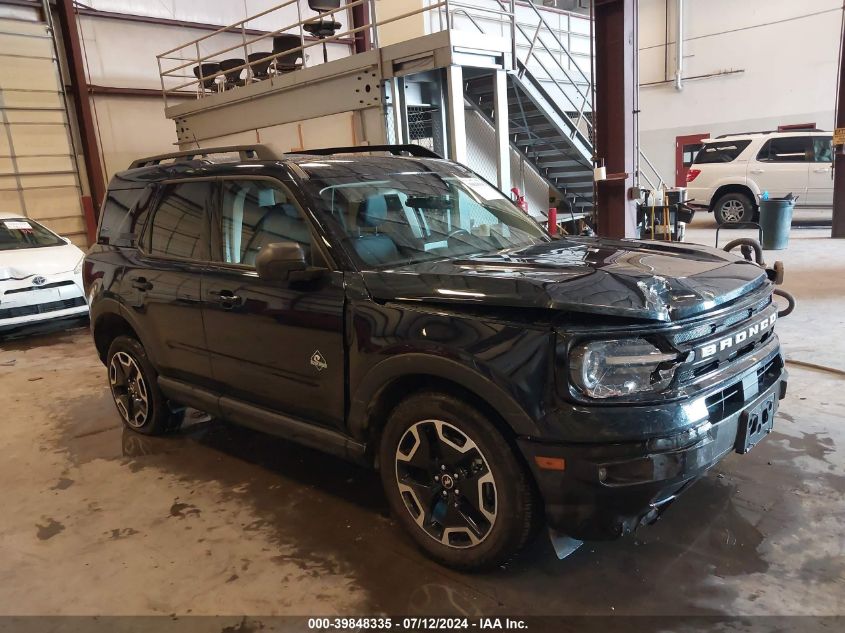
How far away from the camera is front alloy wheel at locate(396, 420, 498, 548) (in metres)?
2.36

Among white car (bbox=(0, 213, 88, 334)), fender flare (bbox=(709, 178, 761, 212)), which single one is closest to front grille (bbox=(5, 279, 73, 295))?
white car (bbox=(0, 213, 88, 334))

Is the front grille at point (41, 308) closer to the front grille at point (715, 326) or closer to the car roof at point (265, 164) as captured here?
the car roof at point (265, 164)

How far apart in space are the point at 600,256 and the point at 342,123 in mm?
6751

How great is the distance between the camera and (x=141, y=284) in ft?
12.3

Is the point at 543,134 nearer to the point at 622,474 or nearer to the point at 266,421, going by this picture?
the point at 266,421

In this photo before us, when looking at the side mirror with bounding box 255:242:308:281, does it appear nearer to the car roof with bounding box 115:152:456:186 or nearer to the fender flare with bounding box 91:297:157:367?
the car roof with bounding box 115:152:456:186

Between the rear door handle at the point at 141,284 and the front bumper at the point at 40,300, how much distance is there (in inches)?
170

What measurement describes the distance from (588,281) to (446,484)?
3.10 ft

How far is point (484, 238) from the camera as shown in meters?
3.21

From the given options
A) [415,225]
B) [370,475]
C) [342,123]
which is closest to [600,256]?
[415,225]

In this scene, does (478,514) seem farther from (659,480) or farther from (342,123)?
(342,123)

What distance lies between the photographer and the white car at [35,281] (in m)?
7.12

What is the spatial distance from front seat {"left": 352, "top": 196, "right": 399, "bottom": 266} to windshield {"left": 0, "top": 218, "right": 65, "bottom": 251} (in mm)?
6714

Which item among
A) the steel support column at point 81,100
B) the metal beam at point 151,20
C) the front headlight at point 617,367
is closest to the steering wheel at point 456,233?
the front headlight at point 617,367
